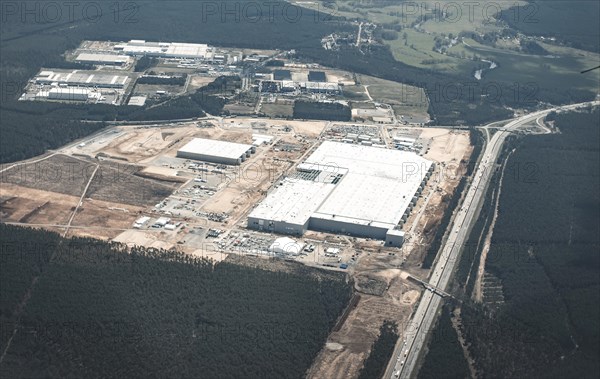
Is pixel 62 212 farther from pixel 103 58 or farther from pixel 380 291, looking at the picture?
pixel 103 58

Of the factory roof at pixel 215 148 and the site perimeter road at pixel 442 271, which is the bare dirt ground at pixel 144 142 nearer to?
the factory roof at pixel 215 148

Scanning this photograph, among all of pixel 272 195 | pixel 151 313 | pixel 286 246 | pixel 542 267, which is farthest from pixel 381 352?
pixel 272 195

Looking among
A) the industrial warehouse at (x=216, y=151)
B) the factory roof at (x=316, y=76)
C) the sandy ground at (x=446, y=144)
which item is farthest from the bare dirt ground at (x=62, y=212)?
the factory roof at (x=316, y=76)

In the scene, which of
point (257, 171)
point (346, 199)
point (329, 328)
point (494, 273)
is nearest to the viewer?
point (329, 328)

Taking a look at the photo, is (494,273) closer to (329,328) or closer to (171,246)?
(329,328)

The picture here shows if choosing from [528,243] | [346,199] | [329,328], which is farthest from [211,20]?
[329,328]

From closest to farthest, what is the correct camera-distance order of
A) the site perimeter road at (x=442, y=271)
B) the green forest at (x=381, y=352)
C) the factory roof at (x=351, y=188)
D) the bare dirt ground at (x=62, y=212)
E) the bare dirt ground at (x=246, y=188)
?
the green forest at (x=381, y=352), the site perimeter road at (x=442, y=271), the bare dirt ground at (x=62, y=212), the factory roof at (x=351, y=188), the bare dirt ground at (x=246, y=188)
